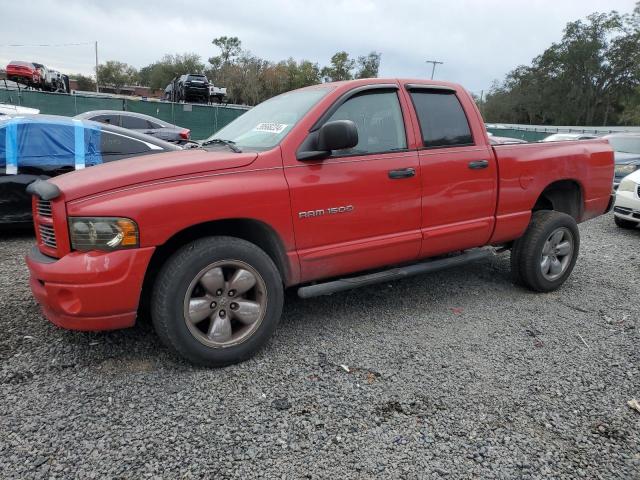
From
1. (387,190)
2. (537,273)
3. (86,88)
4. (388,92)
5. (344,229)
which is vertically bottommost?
(537,273)

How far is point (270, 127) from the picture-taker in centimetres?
353

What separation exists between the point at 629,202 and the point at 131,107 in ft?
63.6

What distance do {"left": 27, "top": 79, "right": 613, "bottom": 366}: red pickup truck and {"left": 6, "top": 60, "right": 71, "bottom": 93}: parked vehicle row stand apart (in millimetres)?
32153

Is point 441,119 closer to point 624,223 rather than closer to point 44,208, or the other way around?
point 44,208

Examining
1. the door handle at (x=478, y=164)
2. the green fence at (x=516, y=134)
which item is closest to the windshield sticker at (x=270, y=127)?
the door handle at (x=478, y=164)

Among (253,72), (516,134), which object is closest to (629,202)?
(516,134)

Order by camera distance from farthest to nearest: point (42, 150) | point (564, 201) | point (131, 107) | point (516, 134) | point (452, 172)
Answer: point (516, 134), point (131, 107), point (42, 150), point (564, 201), point (452, 172)

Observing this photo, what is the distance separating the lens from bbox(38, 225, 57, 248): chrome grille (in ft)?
9.24

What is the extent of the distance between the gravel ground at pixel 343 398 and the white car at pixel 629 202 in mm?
4379

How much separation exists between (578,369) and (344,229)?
1848mm

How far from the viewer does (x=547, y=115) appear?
67.7 metres

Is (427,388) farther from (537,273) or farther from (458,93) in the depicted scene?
(458,93)

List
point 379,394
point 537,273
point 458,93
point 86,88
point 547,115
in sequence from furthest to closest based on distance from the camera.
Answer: point 86,88
point 547,115
point 537,273
point 458,93
point 379,394

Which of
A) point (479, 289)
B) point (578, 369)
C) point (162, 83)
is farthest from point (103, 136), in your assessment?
point (162, 83)
